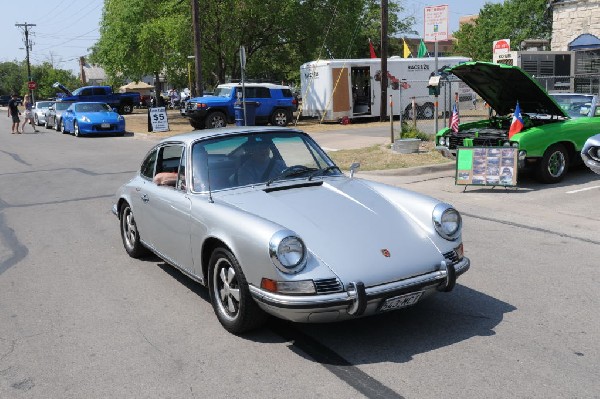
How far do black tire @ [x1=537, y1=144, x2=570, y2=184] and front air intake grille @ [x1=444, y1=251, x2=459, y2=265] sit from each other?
6715 mm

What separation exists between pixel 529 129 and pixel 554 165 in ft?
2.69

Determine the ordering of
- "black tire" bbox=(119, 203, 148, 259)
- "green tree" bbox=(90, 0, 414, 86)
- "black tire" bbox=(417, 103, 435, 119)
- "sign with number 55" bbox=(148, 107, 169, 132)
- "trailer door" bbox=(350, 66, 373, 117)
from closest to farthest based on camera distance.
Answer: "black tire" bbox=(119, 203, 148, 259) < "sign with number 55" bbox=(148, 107, 169, 132) < "black tire" bbox=(417, 103, 435, 119) < "trailer door" bbox=(350, 66, 373, 117) < "green tree" bbox=(90, 0, 414, 86)

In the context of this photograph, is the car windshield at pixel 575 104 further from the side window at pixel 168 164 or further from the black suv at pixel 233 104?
the black suv at pixel 233 104

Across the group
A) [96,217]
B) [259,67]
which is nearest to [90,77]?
[259,67]

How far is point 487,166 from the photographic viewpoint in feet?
33.3

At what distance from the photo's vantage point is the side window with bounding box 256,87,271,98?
2506 cm

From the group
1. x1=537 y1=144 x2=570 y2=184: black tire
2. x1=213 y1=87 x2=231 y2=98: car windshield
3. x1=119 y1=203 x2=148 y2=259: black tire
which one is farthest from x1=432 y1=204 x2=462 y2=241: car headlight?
x1=213 y1=87 x2=231 y2=98: car windshield

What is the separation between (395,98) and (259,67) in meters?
10.6

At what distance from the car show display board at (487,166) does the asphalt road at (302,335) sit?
2.24 meters

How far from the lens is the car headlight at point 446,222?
4.63 metres

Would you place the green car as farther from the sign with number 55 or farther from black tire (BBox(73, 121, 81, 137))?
black tire (BBox(73, 121, 81, 137))

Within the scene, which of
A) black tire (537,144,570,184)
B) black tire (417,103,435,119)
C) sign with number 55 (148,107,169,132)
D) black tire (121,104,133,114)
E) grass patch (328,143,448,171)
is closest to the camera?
black tire (537,144,570,184)

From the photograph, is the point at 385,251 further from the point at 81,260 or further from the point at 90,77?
the point at 90,77

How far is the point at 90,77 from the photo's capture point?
5266 inches
